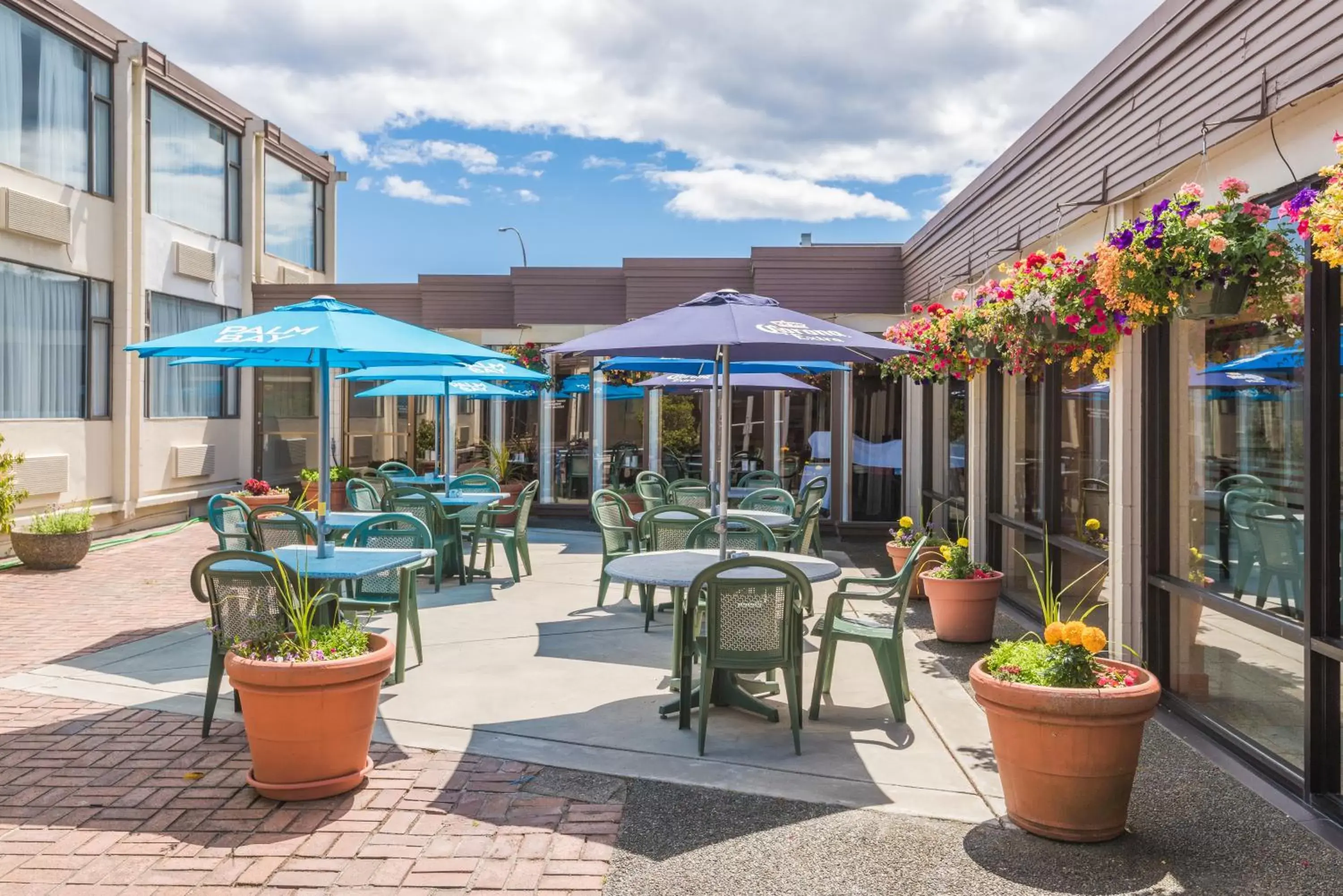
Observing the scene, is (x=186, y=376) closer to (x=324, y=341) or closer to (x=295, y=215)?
(x=295, y=215)

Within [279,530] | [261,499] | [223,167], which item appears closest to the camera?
[279,530]

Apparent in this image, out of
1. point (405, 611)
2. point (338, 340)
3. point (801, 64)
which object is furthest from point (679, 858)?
point (801, 64)

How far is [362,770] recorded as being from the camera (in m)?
4.42

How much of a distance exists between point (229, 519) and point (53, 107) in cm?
704

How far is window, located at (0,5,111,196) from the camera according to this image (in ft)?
37.1

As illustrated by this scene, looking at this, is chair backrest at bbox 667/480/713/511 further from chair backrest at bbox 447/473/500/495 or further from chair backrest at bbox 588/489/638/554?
chair backrest at bbox 447/473/500/495

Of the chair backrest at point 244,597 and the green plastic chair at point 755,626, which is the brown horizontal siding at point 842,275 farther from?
the chair backrest at point 244,597

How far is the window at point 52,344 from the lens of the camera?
11438 mm

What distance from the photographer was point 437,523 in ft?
30.6

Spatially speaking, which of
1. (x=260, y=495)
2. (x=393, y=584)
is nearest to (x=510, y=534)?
(x=393, y=584)

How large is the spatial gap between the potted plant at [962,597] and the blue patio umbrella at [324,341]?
3458mm

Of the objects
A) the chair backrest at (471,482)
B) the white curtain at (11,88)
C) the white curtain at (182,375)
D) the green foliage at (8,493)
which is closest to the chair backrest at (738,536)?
the chair backrest at (471,482)

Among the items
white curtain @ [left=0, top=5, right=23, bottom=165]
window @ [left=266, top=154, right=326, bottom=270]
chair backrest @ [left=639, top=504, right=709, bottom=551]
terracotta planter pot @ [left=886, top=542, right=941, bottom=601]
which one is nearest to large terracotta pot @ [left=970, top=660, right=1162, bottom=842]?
chair backrest @ [left=639, top=504, right=709, bottom=551]

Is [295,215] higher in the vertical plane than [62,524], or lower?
higher
